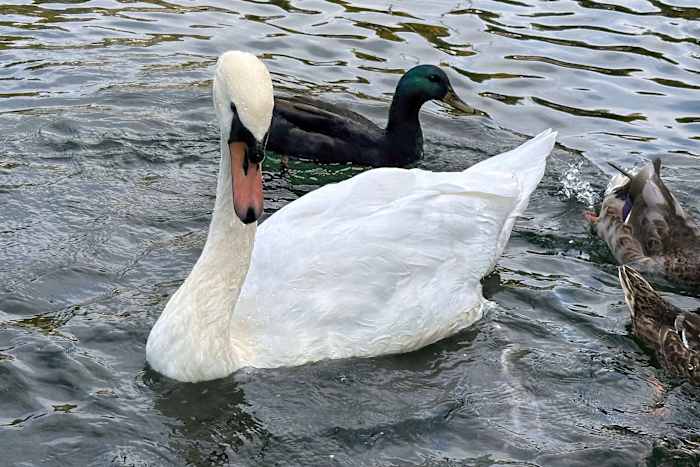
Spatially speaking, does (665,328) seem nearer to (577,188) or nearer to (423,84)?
(577,188)

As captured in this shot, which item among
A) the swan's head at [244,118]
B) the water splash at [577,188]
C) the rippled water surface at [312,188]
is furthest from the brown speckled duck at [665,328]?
the swan's head at [244,118]

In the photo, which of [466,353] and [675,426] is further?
[466,353]

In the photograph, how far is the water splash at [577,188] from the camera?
9.76m

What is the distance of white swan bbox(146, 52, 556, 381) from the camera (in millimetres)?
6055

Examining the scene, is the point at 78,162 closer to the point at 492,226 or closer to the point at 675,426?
the point at 492,226

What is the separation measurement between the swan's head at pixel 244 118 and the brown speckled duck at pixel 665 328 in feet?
8.95

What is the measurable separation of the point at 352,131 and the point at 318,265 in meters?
3.52

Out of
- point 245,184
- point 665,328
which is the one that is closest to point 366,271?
point 245,184

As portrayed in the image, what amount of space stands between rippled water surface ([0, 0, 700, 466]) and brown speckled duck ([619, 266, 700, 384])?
0.46ft

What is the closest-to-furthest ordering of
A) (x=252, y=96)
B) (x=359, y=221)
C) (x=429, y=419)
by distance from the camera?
(x=252, y=96), (x=429, y=419), (x=359, y=221)

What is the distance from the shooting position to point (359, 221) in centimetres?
719

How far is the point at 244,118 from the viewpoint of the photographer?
584 centimetres

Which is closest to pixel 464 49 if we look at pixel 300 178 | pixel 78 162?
pixel 300 178

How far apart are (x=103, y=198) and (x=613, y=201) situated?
12.6ft
